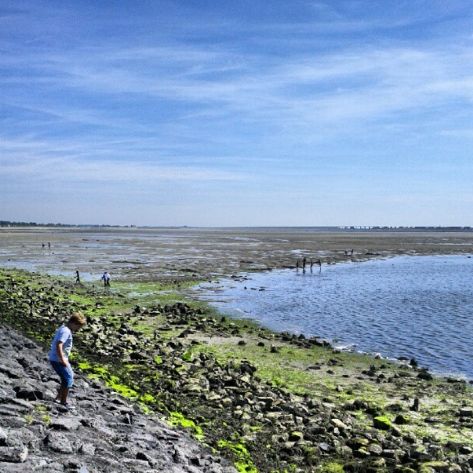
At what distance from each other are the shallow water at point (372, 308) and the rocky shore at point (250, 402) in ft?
9.52

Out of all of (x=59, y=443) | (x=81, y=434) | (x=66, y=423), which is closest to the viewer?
(x=59, y=443)

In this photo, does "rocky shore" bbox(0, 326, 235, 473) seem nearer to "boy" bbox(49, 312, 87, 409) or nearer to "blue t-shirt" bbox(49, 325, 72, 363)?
"boy" bbox(49, 312, 87, 409)

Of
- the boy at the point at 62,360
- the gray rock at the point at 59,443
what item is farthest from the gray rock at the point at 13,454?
the boy at the point at 62,360

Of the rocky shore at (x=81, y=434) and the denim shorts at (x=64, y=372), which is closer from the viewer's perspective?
the rocky shore at (x=81, y=434)

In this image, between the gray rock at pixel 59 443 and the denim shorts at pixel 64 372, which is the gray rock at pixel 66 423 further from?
the denim shorts at pixel 64 372

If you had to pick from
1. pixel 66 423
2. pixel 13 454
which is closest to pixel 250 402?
pixel 66 423

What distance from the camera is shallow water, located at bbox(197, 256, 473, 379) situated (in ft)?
83.6

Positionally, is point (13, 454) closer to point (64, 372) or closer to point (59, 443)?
point (59, 443)

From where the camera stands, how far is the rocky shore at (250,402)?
11219 mm

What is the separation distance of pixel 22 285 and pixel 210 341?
2196cm

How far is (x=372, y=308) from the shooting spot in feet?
120

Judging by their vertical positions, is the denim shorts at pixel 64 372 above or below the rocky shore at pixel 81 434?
above

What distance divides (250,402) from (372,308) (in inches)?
925

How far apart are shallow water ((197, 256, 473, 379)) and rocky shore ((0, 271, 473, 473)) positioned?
2903 mm
